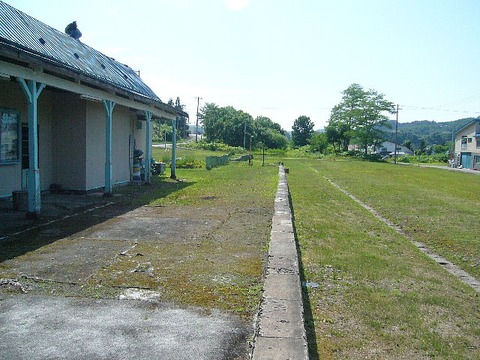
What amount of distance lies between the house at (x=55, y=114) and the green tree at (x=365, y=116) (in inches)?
2739

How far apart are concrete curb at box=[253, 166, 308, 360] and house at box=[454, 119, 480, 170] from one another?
208 feet

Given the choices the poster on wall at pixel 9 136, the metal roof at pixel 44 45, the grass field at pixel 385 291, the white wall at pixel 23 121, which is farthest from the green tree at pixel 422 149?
the poster on wall at pixel 9 136

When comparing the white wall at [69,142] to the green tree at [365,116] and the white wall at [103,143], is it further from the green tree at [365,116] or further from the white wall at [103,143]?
the green tree at [365,116]

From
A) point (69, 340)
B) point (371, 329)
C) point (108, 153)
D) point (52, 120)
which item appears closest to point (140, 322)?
point (69, 340)

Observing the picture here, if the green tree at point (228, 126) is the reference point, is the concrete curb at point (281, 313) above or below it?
below

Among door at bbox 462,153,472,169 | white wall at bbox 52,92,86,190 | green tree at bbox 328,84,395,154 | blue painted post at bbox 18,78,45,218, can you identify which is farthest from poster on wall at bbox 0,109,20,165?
green tree at bbox 328,84,395,154

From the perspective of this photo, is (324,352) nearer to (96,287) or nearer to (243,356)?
(243,356)

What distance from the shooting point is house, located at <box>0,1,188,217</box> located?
8.79 meters

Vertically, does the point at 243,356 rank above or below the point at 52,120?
below

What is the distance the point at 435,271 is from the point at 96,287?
4577 mm

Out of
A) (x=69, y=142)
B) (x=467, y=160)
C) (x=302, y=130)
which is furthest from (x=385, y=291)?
(x=302, y=130)

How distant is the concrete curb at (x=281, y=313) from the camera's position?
3199mm

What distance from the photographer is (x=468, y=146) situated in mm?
65375

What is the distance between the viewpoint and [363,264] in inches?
252
